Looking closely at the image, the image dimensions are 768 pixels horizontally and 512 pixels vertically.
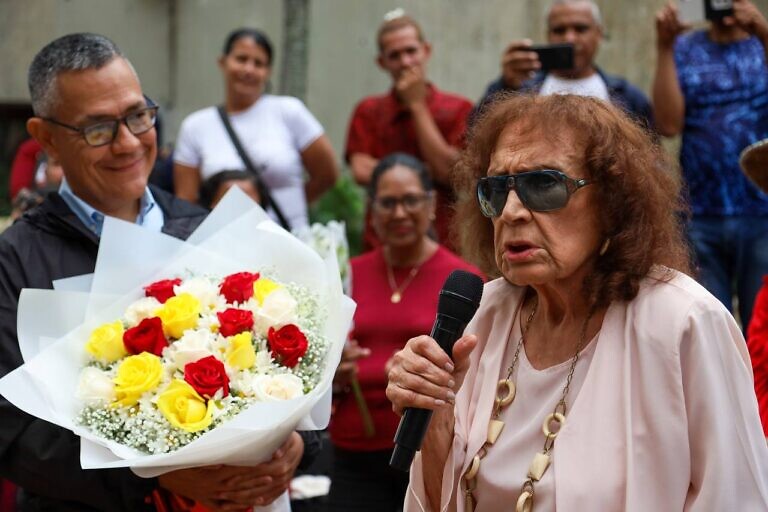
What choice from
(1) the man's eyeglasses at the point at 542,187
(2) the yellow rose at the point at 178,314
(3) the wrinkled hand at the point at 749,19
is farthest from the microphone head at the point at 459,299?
(3) the wrinkled hand at the point at 749,19

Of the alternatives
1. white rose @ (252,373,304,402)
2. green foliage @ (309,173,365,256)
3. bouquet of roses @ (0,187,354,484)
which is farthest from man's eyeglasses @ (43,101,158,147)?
green foliage @ (309,173,365,256)

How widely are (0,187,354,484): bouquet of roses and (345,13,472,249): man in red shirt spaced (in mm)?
2975

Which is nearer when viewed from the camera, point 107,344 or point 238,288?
point 107,344

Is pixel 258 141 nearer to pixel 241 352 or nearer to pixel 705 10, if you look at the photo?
pixel 705 10

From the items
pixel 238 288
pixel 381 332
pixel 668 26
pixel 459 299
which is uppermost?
pixel 668 26

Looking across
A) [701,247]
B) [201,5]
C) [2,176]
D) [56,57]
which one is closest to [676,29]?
[701,247]

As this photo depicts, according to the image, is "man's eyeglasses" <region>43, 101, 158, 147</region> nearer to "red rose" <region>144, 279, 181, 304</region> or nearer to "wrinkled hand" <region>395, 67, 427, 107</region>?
"red rose" <region>144, 279, 181, 304</region>

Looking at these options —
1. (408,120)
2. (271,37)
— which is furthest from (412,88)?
(271,37)

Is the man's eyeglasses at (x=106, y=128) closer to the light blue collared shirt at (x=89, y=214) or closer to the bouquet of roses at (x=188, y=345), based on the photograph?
the light blue collared shirt at (x=89, y=214)

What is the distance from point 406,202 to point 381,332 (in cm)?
81

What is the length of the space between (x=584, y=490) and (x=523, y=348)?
0.59 meters

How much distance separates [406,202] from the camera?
586 centimetres

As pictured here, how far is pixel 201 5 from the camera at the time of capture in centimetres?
1348

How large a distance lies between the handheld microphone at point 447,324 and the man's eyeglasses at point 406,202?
9.27 feet
